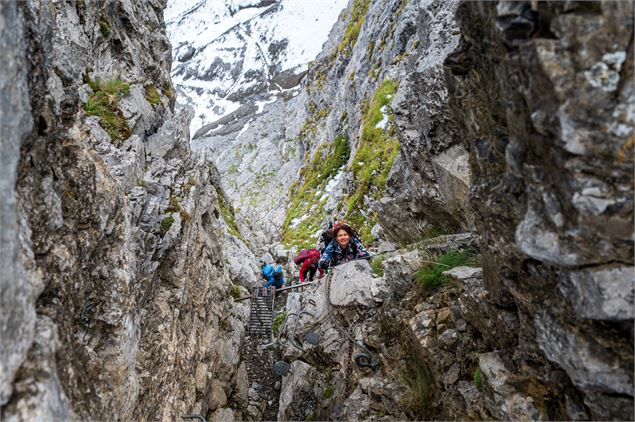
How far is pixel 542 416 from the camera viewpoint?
5316 millimetres

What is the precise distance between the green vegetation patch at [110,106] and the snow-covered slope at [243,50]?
6735 cm

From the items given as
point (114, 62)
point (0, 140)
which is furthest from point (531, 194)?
point (114, 62)

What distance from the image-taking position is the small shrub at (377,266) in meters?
11.5

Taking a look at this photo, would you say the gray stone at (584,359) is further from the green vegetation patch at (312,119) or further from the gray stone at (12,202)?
the green vegetation patch at (312,119)

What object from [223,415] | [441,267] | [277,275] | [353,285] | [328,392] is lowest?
[277,275]

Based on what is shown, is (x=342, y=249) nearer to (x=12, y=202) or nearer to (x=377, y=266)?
(x=377, y=266)

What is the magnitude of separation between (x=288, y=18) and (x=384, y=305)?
115622 mm

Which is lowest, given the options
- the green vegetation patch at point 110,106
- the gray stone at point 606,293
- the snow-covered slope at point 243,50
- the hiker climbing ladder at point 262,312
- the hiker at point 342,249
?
the snow-covered slope at point 243,50

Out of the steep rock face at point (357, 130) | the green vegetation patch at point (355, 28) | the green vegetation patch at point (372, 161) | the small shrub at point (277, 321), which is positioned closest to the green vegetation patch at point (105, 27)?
the steep rock face at point (357, 130)

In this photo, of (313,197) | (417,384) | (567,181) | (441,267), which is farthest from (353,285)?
(313,197)

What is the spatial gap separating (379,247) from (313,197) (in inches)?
552

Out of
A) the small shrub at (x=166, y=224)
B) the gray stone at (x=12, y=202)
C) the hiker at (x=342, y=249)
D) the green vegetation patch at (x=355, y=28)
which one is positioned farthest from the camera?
the green vegetation patch at (x=355, y=28)

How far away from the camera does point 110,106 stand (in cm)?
1223

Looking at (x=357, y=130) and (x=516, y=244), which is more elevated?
(x=516, y=244)
